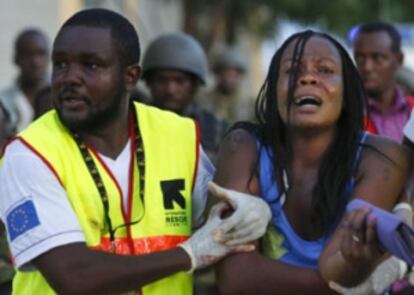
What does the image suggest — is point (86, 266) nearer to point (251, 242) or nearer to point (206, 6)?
point (251, 242)

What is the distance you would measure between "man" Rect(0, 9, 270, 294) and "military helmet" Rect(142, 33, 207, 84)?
7.73 ft

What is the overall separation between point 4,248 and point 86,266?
5.33 ft

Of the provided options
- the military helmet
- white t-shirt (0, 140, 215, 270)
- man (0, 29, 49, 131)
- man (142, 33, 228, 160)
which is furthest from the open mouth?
man (0, 29, 49, 131)

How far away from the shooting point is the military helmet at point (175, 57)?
6055mm

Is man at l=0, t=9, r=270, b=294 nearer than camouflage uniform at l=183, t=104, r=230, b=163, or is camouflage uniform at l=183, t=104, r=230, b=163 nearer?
man at l=0, t=9, r=270, b=294

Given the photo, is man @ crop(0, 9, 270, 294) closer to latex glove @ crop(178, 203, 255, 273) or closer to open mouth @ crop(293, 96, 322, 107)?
latex glove @ crop(178, 203, 255, 273)

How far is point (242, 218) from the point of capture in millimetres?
3312

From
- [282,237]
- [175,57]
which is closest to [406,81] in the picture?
[175,57]

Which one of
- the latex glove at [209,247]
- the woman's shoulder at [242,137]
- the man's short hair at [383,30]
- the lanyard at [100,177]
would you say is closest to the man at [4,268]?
the lanyard at [100,177]

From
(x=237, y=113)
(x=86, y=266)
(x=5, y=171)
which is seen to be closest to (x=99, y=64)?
(x=5, y=171)

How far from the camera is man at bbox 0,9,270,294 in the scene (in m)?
3.29

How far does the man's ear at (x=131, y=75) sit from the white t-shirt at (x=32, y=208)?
46 centimetres

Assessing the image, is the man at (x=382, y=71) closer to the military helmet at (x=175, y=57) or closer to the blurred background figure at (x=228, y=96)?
the military helmet at (x=175, y=57)

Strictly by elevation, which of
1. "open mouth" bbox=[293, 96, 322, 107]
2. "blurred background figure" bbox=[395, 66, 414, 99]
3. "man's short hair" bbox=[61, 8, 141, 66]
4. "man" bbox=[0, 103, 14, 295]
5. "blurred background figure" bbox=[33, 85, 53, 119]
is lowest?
"man" bbox=[0, 103, 14, 295]
